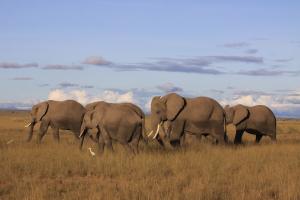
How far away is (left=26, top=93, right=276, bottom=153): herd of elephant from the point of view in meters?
17.1

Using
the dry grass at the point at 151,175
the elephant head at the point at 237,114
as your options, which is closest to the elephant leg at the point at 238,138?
the elephant head at the point at 237,114

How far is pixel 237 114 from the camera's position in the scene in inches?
953

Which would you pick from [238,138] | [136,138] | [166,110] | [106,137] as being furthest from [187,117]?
[238,138]

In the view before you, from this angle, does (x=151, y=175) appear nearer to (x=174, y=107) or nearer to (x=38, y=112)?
(x=174, y=107)

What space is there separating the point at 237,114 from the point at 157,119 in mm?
5674

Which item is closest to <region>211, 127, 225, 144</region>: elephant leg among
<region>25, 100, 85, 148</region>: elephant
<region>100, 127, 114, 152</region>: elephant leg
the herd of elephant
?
the herd of elephant

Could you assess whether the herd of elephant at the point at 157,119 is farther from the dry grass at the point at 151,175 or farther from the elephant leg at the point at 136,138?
the dry grass at the point at 151,175

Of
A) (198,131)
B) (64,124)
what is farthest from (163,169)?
(64,124)

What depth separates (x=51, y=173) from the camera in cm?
1300

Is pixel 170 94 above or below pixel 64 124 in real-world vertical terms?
above

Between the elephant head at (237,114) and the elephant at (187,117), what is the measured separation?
12.8 feet

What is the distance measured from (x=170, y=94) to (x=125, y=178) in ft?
28.0

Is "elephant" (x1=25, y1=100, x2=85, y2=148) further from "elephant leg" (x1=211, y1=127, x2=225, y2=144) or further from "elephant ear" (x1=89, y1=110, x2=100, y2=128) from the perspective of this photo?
"elephant leg" (x1=211, y1=127, x2=225, y2=144)

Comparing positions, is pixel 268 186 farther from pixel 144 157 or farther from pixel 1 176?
pixel 1 176
